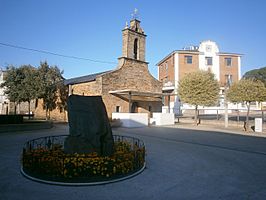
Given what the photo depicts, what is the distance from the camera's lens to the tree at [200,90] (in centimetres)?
2442

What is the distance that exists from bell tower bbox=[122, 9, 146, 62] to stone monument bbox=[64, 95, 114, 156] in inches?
793

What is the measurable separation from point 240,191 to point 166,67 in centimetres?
4914

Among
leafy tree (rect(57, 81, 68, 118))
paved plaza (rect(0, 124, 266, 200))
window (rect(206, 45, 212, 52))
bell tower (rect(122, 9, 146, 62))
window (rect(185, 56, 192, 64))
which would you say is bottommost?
paved plaza (rect(0, 124, 266, 200))

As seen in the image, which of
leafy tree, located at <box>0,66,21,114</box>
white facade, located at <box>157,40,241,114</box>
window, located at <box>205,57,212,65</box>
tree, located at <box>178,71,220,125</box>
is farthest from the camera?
window, located at <box>205,57,212,65</box>

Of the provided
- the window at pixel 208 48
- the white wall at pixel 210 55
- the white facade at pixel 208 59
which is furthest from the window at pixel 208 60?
the window at pixel 208 48

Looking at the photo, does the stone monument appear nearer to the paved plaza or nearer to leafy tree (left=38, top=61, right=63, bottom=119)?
the paved plaza

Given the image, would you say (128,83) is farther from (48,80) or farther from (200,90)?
(48,80)

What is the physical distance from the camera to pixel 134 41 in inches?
1107

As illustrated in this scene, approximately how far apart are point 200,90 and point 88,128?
1945cm

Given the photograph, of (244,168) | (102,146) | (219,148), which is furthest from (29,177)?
(219,148)

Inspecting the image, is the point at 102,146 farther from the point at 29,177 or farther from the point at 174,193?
the point at 174,193

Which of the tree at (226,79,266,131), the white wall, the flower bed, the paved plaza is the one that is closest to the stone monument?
the flower bed

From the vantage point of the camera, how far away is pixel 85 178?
5887 mm

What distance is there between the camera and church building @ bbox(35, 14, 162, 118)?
24.0m
